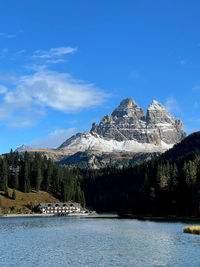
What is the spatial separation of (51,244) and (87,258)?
19.2 meters

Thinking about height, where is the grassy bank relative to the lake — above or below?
above

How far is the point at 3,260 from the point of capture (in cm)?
5678

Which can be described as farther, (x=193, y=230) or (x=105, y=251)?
(x=193, y=230)

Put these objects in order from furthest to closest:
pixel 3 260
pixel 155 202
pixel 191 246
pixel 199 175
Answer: pixel 155 202
pixel 199 175
pixel 191 246
pixel 3 260

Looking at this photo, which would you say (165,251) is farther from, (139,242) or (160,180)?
(160,180)

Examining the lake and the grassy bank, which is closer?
the lake

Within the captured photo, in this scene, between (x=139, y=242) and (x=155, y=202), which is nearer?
(x=139, y=242)

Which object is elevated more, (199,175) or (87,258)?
(199,175)

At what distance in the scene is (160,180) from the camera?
544 feet

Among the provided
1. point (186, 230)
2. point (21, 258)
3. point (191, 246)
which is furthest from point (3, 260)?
point (186, 230)

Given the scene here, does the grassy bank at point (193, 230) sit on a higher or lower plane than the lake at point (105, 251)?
higher

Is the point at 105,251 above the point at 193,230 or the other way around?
the other way around

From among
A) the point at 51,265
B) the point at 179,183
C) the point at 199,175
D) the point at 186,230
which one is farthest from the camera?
the point at 179,183

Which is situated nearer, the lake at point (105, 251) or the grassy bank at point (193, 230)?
the lake at point (105, 251)
